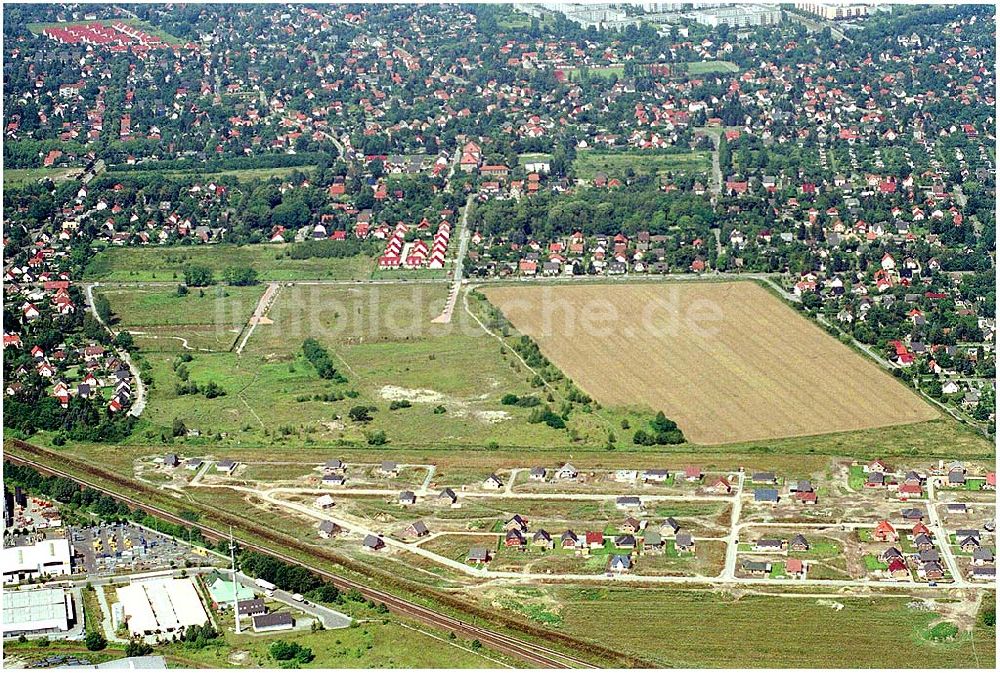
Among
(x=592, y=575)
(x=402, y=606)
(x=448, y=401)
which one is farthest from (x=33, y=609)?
(x=448, y=401)

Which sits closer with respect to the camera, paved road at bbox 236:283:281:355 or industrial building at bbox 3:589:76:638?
industrial building at bbox 3:589:76:638

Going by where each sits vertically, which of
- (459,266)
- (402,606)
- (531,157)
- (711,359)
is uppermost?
→ (531,157)

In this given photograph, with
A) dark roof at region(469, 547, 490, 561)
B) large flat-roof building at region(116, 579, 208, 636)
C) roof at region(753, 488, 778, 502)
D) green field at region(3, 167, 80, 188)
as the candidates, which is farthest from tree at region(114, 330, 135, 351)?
green field at region(3, 167, 80, 188)

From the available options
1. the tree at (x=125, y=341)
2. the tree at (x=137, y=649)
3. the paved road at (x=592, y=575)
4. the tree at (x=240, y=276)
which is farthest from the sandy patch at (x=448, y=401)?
the tree at (x=137, y=649)

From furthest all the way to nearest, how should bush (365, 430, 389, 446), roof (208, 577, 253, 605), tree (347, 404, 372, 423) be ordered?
1. tree (347, 404, 372, 423)
2. bush (365, 430, 389, 446)
3. roof (208, 577, 253, 605)

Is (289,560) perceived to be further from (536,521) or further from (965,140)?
(965,140)

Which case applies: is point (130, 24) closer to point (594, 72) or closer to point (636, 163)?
point (594, 72)

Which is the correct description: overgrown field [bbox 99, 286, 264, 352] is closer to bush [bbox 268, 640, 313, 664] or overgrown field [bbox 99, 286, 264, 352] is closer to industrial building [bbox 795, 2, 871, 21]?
bush [bbox 268, 640, 313, 664]
